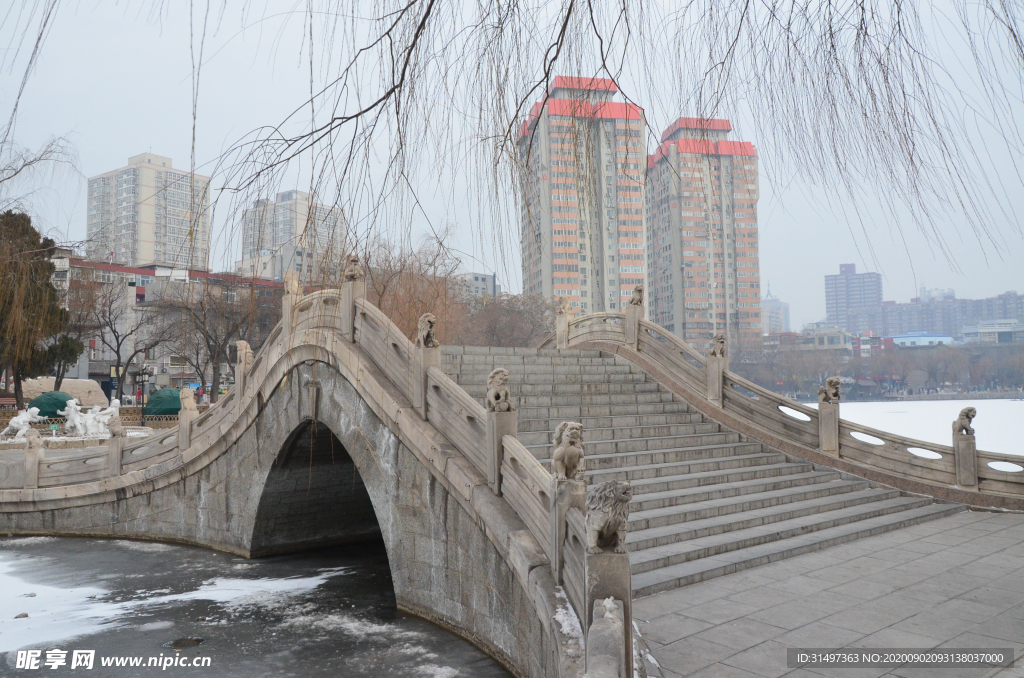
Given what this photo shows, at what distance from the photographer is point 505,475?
6.80 meters

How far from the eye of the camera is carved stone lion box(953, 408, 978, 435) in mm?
9789

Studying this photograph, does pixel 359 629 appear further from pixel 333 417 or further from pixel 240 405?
pixel 240 405

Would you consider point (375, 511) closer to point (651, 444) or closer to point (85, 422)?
point (651, 444)

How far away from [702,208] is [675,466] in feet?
23.6

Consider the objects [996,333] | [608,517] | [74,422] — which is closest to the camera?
[608,517]

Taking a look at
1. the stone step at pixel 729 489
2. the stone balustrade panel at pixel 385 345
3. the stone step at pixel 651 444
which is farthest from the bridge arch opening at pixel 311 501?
the stone step at pixel 729 489

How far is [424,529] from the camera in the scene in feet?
25.5

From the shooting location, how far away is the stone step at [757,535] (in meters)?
6.81

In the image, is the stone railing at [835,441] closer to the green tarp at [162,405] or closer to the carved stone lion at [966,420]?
the carved stone lion at [966,420]

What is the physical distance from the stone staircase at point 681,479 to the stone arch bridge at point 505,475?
4 centimetres

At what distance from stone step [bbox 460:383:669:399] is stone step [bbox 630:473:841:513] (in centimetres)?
254

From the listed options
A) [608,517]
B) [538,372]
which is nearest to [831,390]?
[538,372]

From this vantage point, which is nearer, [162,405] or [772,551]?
→ [772,551]

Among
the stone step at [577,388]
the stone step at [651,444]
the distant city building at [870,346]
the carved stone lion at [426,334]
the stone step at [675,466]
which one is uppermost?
the carved stone lion at [426,334]
